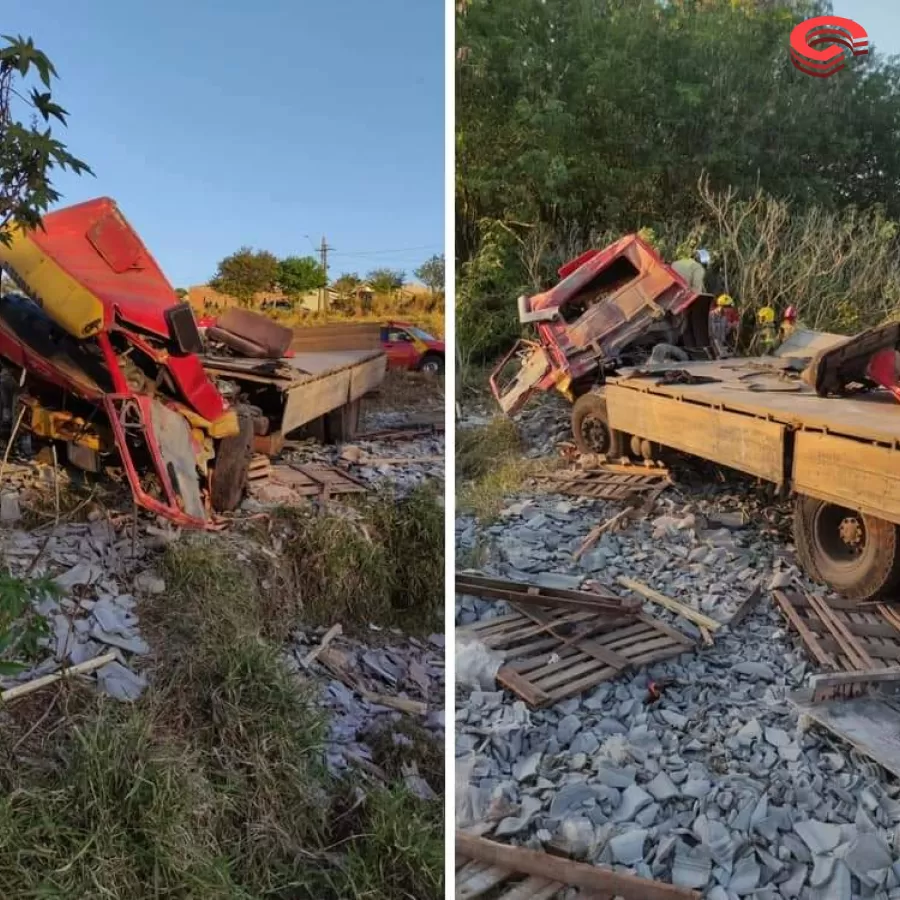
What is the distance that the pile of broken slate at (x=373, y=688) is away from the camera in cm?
229

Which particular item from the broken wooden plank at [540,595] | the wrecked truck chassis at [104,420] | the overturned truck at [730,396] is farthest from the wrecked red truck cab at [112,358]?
the overturned truck at [730,396]

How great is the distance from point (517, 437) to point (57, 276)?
1.31 meters

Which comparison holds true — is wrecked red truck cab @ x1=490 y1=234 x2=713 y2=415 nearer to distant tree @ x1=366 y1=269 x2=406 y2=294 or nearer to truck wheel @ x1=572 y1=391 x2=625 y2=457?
truck wheel @ x1=572 y1=391 x2=625 y2=457

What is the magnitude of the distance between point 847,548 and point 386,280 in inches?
53.5

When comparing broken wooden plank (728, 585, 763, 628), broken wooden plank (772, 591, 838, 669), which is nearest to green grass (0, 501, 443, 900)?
broken wooden plank (728, 585, 763, 628)

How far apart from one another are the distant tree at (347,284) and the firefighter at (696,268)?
864mm

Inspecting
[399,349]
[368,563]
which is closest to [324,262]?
[399,349]

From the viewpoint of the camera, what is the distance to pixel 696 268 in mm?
2162

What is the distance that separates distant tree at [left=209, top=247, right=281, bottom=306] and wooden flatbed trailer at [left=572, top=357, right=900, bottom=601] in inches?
36.7

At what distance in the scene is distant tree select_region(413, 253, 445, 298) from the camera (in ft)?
7.38

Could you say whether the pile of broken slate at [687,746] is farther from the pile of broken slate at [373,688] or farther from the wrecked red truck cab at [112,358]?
the wrecked red truck cab at [112,358]


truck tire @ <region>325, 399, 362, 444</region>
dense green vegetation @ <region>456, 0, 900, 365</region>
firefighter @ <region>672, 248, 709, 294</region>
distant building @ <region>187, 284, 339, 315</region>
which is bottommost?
truck tire @ <region>325, 399, 362, 444</region>

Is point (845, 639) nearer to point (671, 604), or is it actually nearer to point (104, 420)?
point (671, 604)

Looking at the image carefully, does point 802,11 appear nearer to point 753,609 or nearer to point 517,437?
point 517,437
